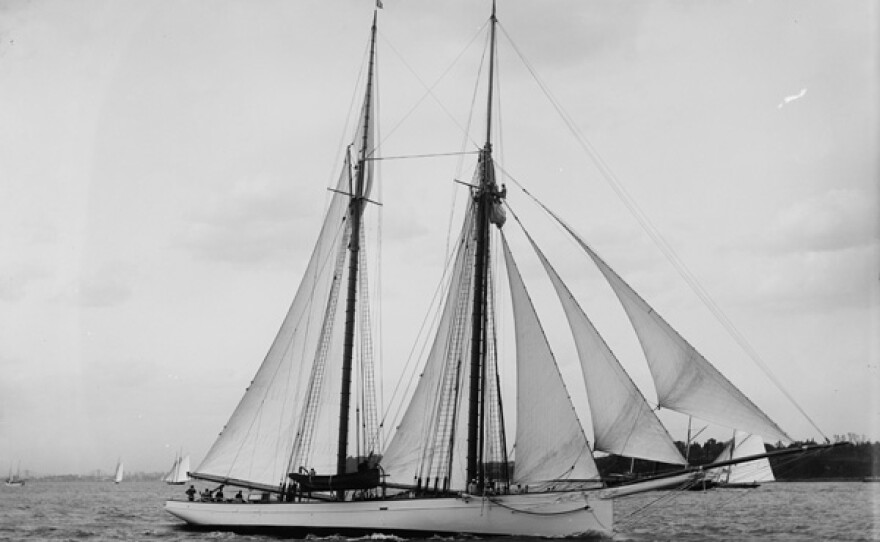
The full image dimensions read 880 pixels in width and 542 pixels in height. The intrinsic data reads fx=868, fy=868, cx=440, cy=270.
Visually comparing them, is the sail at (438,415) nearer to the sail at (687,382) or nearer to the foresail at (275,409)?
the foresail at (275,409)

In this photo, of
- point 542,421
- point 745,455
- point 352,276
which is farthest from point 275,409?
point 745,455

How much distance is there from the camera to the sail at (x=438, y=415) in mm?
34062

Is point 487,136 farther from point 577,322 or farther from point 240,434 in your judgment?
point 240,434

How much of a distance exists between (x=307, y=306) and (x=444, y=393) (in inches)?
302

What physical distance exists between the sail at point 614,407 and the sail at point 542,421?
1.02 meters

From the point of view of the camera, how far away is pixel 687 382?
26.9 metres

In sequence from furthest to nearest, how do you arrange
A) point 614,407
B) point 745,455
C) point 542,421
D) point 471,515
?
1. point 745,455
2. point 471,515
3. point 542,421
4. point 614,407

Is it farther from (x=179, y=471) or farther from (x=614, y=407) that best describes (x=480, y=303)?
(x=179, y=471)

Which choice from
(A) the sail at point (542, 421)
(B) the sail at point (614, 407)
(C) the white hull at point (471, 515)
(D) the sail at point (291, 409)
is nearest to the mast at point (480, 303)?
(C) the white hull at point (471, 515)

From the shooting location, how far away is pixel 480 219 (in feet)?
119

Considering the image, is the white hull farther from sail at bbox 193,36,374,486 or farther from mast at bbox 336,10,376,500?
sail at bbox 193,36,374,486

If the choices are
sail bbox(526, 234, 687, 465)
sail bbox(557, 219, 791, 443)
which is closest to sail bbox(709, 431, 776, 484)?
sail bbox(526, 234, 687, 465)

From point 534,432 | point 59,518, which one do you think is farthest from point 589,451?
point 59,518

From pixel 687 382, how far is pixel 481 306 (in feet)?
34.2
